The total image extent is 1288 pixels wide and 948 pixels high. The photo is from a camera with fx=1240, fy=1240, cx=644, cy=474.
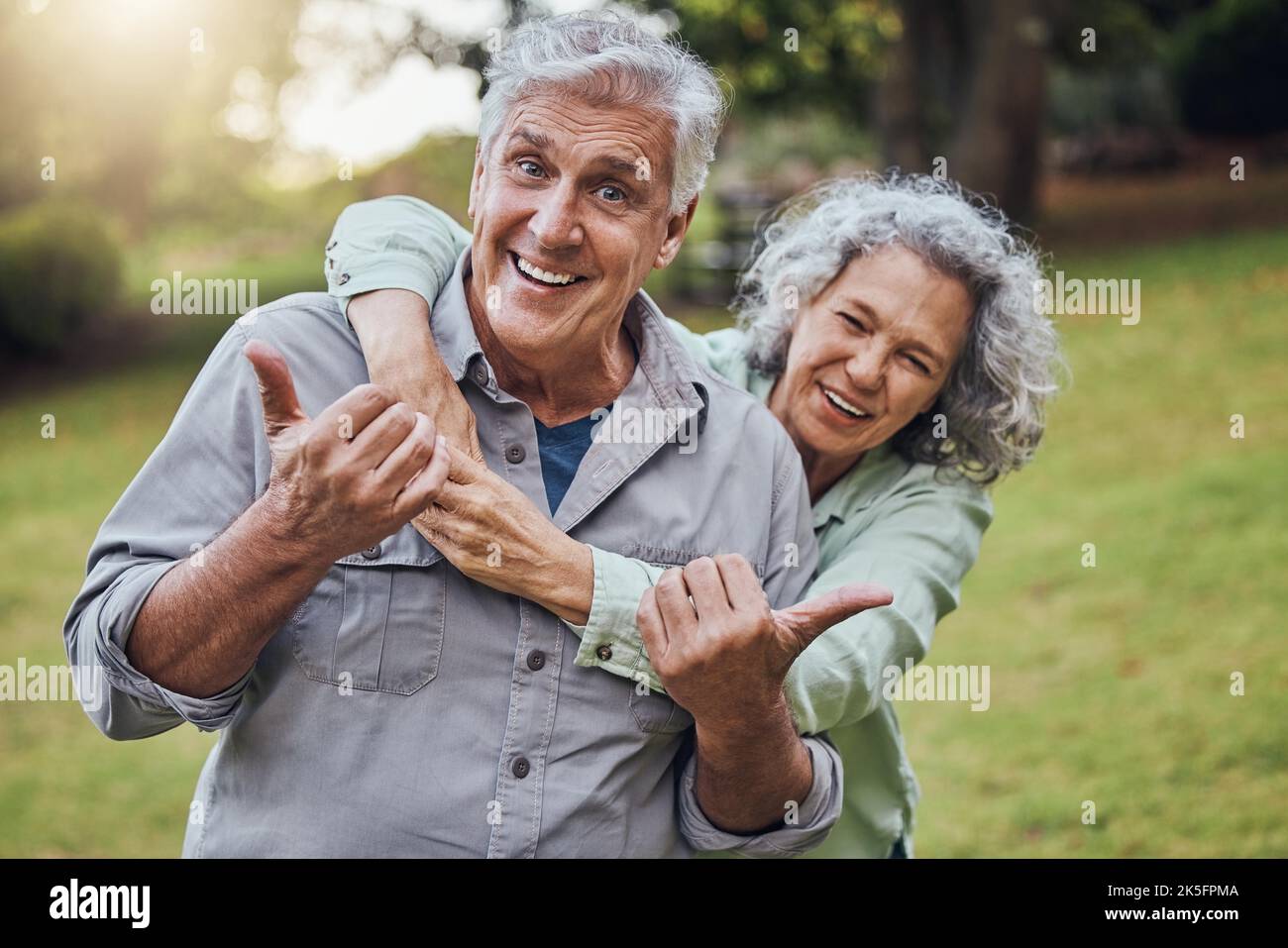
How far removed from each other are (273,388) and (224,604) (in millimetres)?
337

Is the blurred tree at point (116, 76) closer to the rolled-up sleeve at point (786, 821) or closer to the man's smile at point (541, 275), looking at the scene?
the man's smile at point (541, 275)

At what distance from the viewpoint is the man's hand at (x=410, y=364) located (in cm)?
198

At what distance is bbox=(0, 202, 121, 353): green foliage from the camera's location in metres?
13.0

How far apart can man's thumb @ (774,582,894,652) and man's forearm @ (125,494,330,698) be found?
70 cm

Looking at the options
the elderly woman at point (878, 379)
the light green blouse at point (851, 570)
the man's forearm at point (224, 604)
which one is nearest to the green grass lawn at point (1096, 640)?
the light green blouse at point (851, 570)

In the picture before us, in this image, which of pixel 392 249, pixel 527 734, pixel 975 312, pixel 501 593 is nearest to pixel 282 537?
pixel 501 593

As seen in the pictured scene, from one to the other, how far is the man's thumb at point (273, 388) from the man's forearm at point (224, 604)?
12 centimetres

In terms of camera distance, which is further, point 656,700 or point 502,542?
point 656,700

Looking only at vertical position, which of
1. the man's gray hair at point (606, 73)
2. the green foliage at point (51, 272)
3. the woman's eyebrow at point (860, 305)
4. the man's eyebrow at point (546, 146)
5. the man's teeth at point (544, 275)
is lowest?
the man's teeth at point (544, 275)

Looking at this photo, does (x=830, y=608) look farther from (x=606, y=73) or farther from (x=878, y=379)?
(x=606, y=73)

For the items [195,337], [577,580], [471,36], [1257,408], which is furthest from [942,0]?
[577,580]

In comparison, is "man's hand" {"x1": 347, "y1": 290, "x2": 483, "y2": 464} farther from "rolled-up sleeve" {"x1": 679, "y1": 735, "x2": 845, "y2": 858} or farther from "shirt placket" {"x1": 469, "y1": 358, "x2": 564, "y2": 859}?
"rolled-up sleeve" {"x1": 679, "y1": 735, "x2": 845, "y2": 858}

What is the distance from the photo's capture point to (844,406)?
102 inches

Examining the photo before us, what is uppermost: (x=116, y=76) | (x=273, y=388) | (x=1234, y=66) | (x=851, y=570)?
(x=1234, y=66)
